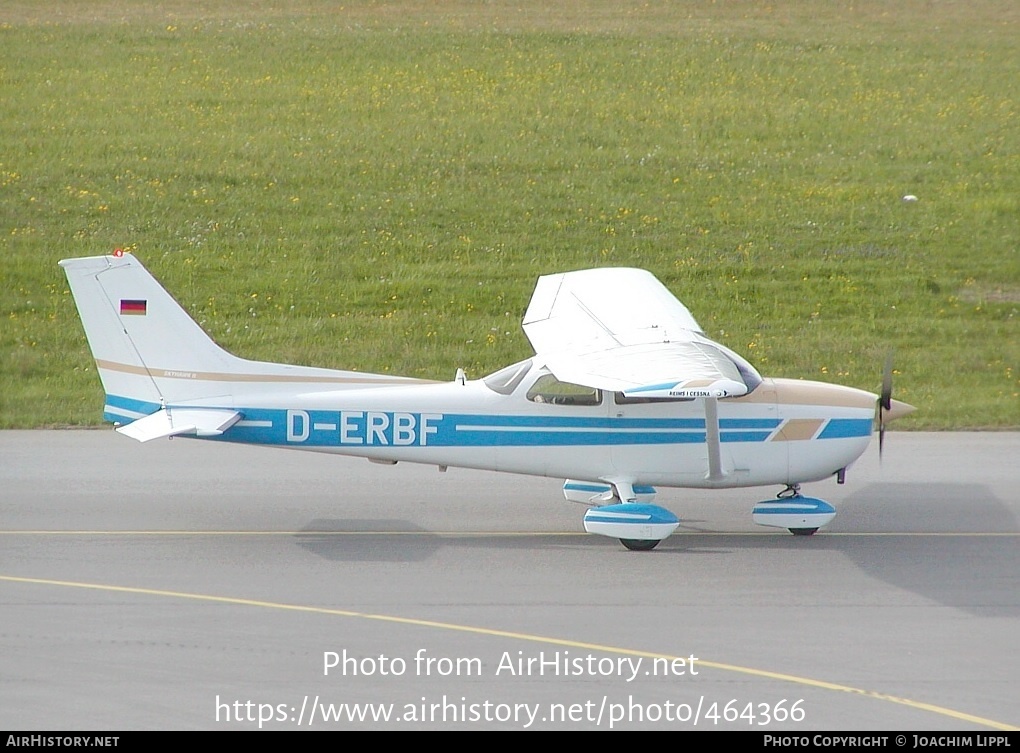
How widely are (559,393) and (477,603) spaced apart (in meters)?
2.43

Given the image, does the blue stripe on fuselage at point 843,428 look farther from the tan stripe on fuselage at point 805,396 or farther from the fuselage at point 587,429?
the tan stripe on fuselage at point 805,396

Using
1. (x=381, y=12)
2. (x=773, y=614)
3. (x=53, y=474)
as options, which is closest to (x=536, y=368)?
(x=773, y=614)

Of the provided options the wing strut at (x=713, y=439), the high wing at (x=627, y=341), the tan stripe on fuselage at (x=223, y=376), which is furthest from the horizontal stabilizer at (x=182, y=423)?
the wing strut at (x=713, y=439)

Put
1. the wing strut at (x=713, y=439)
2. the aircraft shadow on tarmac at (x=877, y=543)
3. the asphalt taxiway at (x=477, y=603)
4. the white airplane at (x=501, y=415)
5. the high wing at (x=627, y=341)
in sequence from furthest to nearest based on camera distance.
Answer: the white airplane at (x=501, y=415)
the wing strut at (x=713, y=439)
the aircraft shadow on tarmac at (x=877, y=543)
the high wing at (x=627, y=341)
the asphalt taxiway at (x=477, y=603)

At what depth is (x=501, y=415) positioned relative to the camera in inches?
464

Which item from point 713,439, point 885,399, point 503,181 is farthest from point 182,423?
point 503,181

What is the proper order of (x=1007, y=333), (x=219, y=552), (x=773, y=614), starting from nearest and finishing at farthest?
(x=773, y=614)
(x=219, y=552)
(x=1007, y=333)

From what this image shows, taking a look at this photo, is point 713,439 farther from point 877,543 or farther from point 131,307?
point 131,307

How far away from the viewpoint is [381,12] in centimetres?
4025

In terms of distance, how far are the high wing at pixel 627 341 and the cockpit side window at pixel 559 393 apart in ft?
0.88

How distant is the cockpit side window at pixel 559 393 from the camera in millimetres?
11773

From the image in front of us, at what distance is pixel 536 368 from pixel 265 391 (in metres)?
2.54

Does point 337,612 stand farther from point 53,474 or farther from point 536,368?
point 53,474

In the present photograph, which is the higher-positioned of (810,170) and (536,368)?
(810,170)
